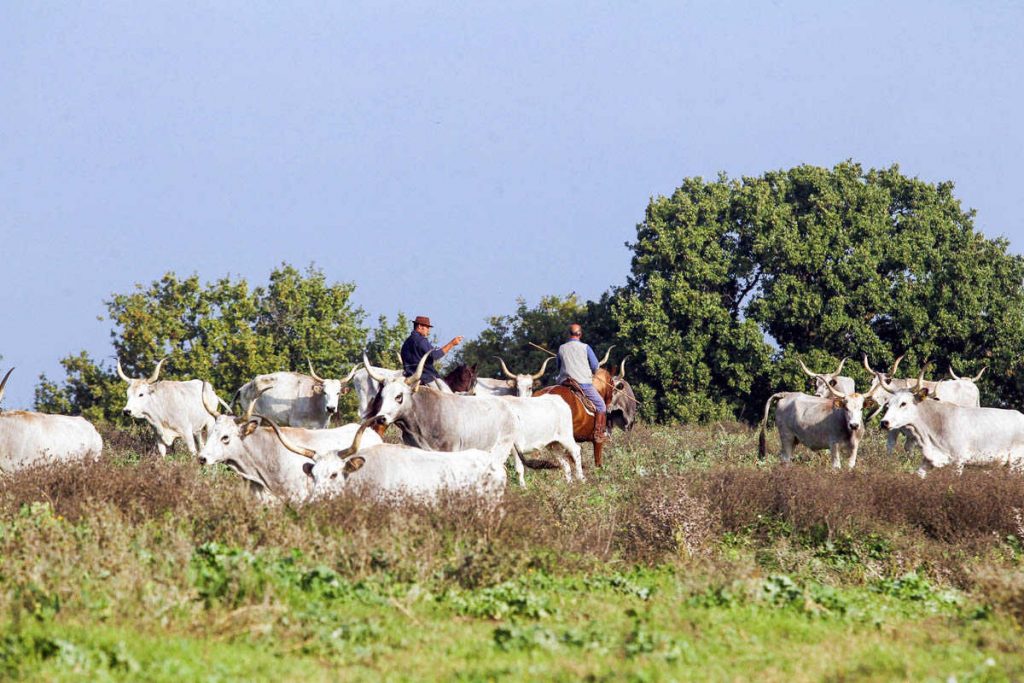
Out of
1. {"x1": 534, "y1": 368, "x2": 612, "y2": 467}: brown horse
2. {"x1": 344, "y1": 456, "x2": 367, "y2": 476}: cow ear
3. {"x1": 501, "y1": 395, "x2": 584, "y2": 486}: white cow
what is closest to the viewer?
{"x1": 344, "y1": 456, "x2": 367, "y2": 476}: cow ear

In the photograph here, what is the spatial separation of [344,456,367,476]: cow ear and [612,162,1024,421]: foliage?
29218mm

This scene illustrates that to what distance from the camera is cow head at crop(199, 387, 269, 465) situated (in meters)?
12.5

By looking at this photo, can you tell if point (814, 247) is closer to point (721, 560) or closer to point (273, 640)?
point (721, 560)

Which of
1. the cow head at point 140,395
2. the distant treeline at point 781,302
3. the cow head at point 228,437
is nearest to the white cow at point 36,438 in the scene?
the cow head at point 228,437

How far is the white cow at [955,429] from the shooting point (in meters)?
16.4

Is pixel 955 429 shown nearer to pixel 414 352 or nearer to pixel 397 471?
pixel 414 352

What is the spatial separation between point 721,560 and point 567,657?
314 centimetres

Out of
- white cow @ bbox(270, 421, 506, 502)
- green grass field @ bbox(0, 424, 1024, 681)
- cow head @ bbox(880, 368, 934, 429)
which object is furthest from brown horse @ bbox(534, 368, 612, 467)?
white cow @ bbox(270, 421, 506, 502)

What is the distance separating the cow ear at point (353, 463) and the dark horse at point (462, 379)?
9607mm

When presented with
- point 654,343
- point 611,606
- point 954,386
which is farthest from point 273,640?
point 654,343

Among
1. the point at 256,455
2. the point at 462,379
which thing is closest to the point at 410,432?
the point at 256,455

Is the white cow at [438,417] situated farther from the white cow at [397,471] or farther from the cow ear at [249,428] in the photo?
the white cow at [397,471]

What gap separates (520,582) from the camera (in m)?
9.27

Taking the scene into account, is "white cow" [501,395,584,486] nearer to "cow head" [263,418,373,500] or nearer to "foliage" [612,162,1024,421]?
"cow head" [263,418,373,500]
